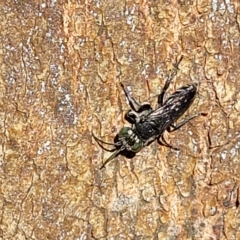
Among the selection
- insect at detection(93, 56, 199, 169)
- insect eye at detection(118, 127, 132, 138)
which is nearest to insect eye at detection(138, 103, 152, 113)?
insect at detection(93, 56, 199, 169)

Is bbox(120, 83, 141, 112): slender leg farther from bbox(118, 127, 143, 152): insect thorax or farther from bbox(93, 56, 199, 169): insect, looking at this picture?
bbox(118, 127, 143, 152): insect thorax

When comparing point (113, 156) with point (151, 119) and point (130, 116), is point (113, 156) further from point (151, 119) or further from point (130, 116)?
point (151, 119)

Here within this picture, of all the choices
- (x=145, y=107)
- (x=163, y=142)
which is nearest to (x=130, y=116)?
(x=145, y=107)

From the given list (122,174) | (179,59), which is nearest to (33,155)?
(122,174)

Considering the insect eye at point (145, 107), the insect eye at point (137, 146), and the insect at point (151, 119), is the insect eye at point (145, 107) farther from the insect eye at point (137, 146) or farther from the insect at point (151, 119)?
the insect eye at point (137, 146)

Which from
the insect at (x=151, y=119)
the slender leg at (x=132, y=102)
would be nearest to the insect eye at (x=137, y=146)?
the insect at (x=151, y=119)

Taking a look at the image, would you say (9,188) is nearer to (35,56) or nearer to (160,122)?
(35,56)
